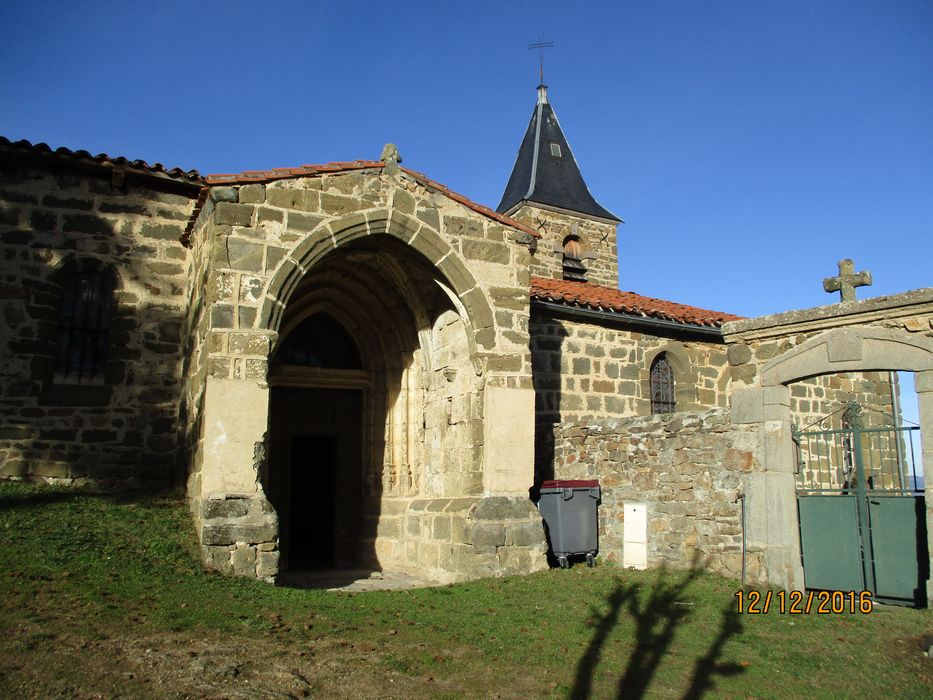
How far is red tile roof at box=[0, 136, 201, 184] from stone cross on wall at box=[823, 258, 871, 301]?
8.56 metres

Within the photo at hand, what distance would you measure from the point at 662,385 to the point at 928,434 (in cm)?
647

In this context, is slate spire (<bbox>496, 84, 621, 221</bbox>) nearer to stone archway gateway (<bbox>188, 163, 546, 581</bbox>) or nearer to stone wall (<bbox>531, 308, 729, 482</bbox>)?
stone wall (<bbox>531, 308, 729, 482</bbox>)

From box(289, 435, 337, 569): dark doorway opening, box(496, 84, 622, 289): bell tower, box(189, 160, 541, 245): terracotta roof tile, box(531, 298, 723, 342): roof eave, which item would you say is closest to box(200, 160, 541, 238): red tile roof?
box(189, 160, 541, 245): terracotta roof tile

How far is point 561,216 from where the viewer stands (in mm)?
22344

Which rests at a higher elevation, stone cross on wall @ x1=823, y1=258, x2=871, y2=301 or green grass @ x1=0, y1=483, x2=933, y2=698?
stone cross on wall @ x1=823, y1=258, x2=871, y2=301

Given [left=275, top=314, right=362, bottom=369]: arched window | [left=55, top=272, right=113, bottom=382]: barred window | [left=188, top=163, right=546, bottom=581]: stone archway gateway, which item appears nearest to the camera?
[left=188, top=163, right=546, bottom=581]: stone archway gateway

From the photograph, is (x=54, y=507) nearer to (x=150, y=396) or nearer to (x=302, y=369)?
(x=150, y=396)

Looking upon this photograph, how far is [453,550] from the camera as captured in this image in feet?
31.2

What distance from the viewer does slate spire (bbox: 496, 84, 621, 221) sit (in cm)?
2269

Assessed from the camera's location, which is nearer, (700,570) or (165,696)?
(165,696)

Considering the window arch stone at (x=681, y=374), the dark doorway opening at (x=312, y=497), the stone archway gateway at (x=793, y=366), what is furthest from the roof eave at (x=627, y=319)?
the dark doorway opening at (x=312, y=497)

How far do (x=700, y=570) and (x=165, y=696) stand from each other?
6.15 meters

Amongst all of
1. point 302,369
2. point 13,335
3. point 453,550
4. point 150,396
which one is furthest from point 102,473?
point 453,550
